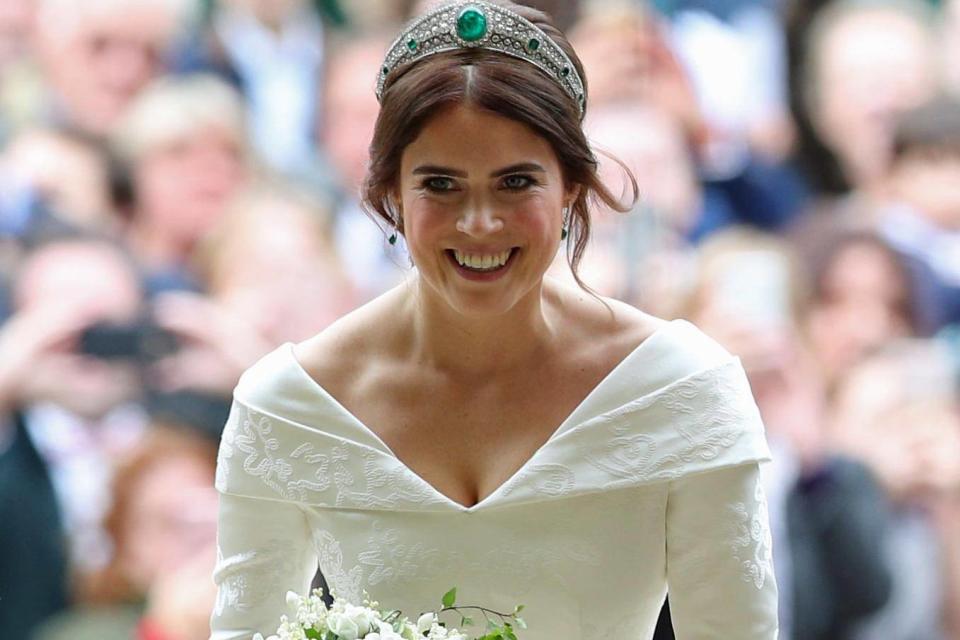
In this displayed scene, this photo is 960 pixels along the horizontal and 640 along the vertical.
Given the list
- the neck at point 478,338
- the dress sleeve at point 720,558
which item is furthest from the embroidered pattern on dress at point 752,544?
the neck at point 478,338

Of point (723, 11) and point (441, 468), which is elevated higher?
point (723, 11)

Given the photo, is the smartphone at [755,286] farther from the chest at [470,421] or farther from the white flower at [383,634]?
the white flower at [383,634]

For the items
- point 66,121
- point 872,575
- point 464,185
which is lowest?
point 872,575

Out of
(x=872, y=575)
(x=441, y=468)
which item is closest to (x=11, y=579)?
(x=872, y=575)

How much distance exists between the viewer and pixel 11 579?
466cm

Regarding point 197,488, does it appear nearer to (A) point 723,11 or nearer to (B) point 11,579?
(B) point 11,579

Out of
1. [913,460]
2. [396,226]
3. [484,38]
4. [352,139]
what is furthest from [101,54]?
[484,38]

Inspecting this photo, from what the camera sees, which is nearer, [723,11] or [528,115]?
[528,115]

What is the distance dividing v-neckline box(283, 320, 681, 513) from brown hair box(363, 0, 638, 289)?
20 centimetres

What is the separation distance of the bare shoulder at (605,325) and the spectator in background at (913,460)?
8.68 feet

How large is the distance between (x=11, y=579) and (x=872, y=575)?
2.27 meters

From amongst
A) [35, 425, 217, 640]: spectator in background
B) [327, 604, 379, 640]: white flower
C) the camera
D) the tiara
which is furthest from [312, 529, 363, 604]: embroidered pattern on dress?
the camera

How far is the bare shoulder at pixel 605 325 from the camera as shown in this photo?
2.22 meters

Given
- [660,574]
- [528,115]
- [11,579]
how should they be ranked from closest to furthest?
[528,115] → [660,574] → [11,579]
